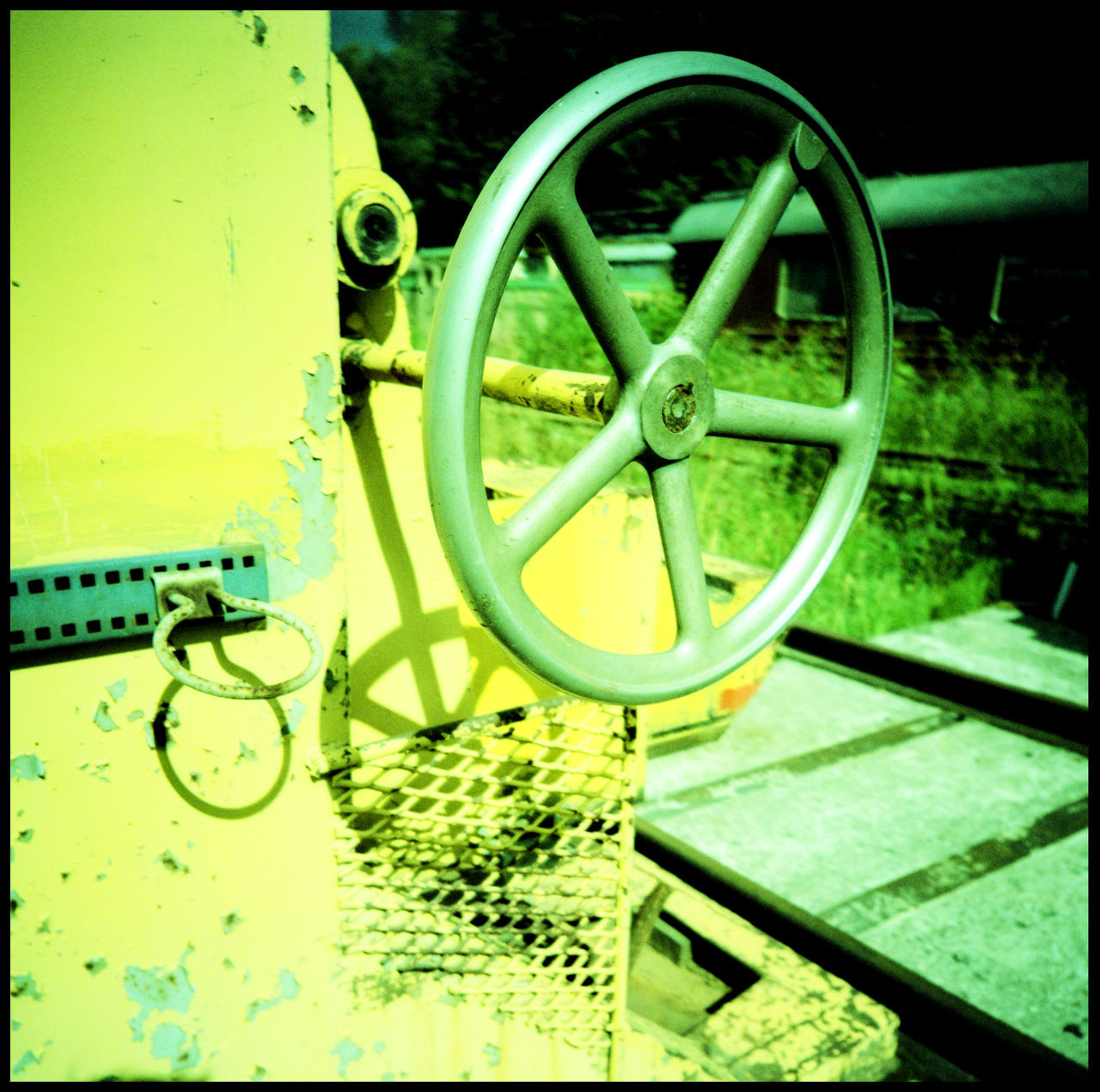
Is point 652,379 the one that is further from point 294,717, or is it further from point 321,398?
point 294,717

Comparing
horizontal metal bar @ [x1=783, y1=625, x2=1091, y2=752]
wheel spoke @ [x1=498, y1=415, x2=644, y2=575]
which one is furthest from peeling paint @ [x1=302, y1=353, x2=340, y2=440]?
horizontal metal bar @ [x1=783, y1=625, x2=1091, y2=752]

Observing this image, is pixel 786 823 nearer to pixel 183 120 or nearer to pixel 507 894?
pixel 507 894

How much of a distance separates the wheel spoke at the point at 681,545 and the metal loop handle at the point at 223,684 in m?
0.36

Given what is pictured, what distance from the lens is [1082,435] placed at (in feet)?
14.3

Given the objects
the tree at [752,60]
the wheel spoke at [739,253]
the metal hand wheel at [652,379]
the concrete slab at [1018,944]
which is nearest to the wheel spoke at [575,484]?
the metal hand wheel at [652,379]

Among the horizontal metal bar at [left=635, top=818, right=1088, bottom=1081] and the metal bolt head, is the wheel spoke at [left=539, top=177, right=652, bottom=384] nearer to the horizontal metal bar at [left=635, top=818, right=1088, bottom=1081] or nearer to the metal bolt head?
the metal bolt head

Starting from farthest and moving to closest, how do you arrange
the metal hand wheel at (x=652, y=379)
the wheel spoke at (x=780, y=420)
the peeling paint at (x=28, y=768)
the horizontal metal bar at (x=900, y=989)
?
1. the horizontal metal bar at (x=900, y=989)
2. the wheel spoke at (x=780, y=420)
3. the peeling paint at (x=28, y=768)
4. the metal hand wheel at (x=652, y=379)

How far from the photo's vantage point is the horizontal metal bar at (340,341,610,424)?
81 cm

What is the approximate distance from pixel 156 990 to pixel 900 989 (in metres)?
1.20

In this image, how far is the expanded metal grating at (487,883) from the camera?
38.7 inches

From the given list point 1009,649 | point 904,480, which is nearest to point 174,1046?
point 1009,649

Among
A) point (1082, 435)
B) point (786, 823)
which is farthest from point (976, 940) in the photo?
point (1082, 435)

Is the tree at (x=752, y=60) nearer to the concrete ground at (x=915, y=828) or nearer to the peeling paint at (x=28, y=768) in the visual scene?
the concrete ground at (x=915, y=828)

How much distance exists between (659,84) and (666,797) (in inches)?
68.9
